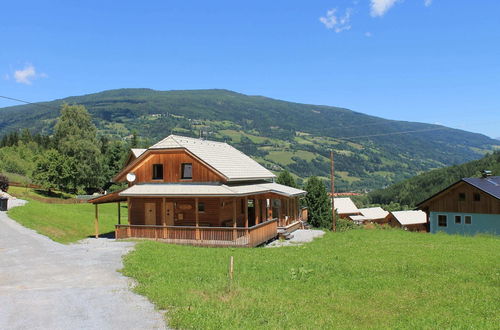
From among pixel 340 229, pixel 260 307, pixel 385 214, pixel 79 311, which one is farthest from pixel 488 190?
pixel 385 214

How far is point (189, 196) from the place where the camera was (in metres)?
23.9

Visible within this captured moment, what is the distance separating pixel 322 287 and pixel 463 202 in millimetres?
34840

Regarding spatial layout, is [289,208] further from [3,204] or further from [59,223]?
[3,204]

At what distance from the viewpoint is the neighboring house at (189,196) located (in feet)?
78.5

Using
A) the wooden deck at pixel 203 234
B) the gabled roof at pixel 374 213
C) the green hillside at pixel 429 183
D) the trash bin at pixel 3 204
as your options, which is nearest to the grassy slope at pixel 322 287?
the wooden deck at pixel 203 234

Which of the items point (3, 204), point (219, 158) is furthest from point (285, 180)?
point (3, 204)

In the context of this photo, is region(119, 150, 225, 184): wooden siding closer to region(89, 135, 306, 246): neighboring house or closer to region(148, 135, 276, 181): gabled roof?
region(89, 135, 306, 246): neighboring house

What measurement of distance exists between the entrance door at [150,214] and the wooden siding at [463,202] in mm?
30809

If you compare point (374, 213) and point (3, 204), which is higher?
point (3, 204)

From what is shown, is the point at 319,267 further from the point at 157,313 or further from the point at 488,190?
the point at 488,190

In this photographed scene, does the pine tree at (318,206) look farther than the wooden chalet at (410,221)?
No

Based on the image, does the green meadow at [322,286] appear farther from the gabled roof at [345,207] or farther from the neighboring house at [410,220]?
the gabled roof at [345,207]

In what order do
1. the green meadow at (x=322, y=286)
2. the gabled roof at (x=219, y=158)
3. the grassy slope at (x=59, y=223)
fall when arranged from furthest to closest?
the gabled roof at (x=219, y=158)
the grassy slope at (x=59, y=223)
the green meadow at (x=322, y=286)

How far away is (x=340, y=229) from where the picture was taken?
36.8 metres
